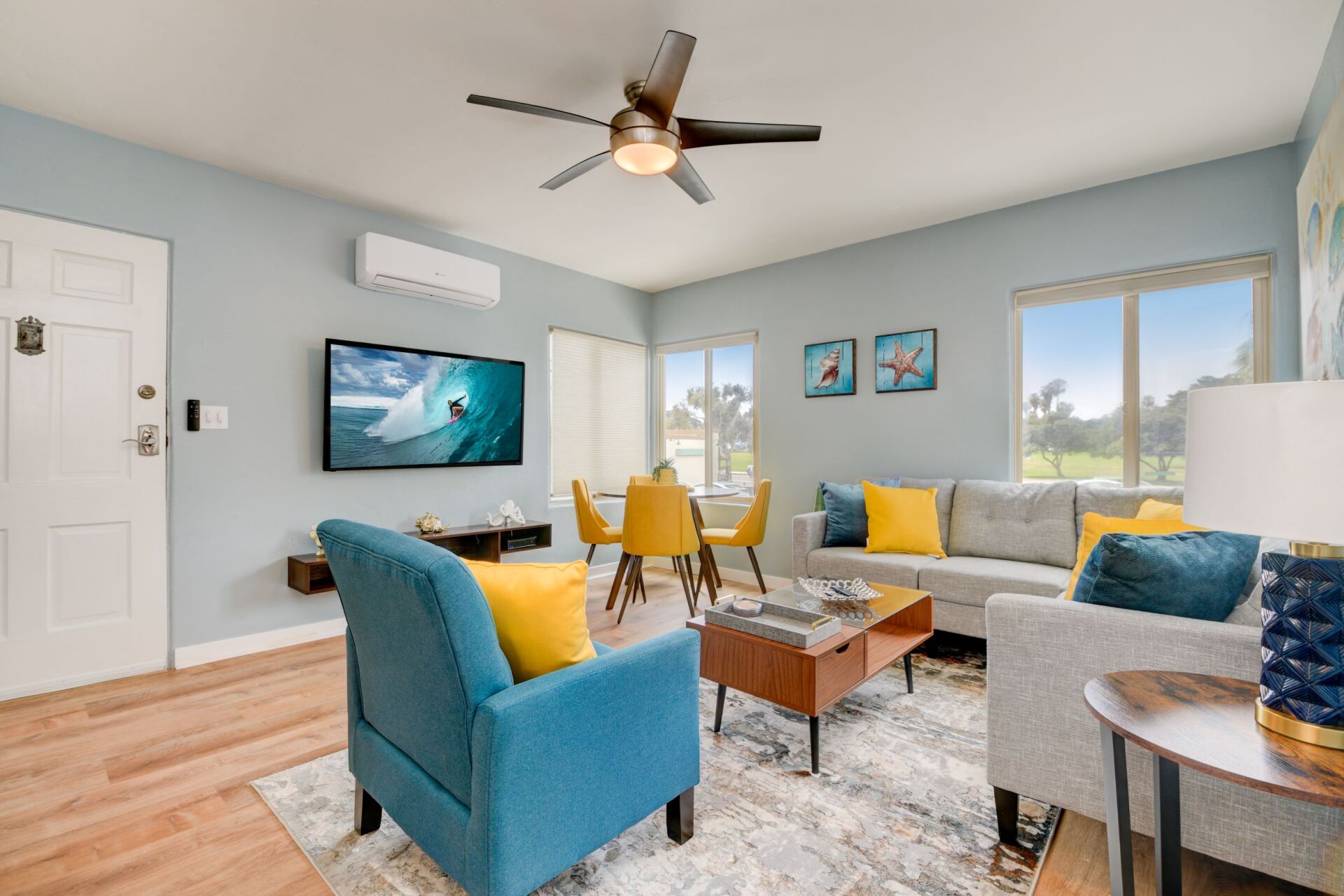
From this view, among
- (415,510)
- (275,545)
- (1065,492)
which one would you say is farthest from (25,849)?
(1065,492)

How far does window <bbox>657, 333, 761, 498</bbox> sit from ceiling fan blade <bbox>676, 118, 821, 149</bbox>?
106 inches

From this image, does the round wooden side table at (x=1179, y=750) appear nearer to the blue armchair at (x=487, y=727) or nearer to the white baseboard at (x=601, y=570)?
the blue armchair at (x=487, y=727)

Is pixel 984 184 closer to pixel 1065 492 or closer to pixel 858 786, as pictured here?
pixel 1065 492

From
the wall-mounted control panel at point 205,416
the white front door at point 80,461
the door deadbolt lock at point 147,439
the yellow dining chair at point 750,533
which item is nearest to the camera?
the white front door at point 80,461

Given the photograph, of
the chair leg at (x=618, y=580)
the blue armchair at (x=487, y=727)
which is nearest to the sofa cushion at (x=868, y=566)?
the chair leg at (x=618, y=580)

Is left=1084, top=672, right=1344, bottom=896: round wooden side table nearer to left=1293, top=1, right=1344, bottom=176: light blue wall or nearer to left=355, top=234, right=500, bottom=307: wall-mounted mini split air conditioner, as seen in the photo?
left=1293, top=1, right=1344, bottom=176: light blue wall

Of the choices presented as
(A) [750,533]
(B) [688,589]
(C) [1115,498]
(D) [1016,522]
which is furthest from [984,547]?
(B) [688,589]

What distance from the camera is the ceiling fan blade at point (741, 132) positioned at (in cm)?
225

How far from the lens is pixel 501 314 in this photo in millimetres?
4449

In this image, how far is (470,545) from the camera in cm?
403

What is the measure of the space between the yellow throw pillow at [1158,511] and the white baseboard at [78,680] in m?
4.64

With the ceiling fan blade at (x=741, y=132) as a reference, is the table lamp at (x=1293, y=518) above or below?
below

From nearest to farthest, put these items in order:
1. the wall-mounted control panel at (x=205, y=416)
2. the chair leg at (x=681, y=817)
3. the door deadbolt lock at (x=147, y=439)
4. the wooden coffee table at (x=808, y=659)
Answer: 1. the chair leg at (x=681, y=817)
2. the wooden coffee table at (x=808, y=659)
3. the door deadbolt lock at (x=147, y=439)
4. the wall-mounted control panel at (x=205, y=416)

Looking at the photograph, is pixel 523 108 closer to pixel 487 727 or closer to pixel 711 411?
pixel 487 727
